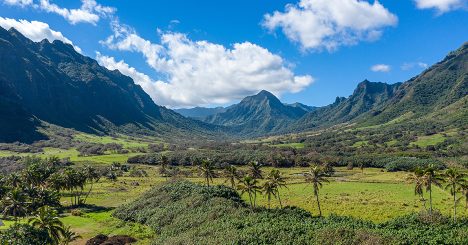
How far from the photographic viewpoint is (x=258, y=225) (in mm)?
69500

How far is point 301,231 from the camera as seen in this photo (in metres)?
64.1

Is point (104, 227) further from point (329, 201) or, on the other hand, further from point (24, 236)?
point (329, 201)

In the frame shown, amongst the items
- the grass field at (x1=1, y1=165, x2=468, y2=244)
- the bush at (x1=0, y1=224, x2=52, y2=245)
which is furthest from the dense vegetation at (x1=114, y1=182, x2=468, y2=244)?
the bush at (x1=0, y1=224, x2=52, y2=245)

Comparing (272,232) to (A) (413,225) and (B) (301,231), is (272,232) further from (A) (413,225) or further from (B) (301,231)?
(A) (413,225)

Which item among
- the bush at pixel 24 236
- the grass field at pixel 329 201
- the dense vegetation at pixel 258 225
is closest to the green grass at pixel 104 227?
the grass field at pixel 329 201

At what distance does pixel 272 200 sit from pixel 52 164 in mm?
90268

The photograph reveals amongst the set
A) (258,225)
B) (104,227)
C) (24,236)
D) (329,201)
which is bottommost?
(104,227)

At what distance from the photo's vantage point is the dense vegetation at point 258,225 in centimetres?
5938

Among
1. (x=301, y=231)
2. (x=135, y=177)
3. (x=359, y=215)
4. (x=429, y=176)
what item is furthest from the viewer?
(x=135, y=177)

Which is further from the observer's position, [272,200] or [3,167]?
[3,167]

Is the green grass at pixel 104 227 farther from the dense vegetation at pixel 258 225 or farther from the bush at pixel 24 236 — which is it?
the bush at pixel 24 236

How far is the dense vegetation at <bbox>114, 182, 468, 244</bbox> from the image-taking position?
59.4 m

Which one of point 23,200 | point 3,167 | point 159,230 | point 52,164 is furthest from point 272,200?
point 3,167

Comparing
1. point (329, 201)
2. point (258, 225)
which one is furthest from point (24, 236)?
point (329, 201)
